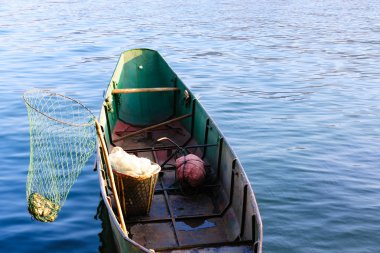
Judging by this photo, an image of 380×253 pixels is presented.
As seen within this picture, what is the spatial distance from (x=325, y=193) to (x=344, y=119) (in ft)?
20.6

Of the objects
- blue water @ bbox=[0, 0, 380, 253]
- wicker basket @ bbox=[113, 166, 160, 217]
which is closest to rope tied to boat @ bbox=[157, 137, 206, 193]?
wicker basket @ bbox=[113, 166, 160, 217]

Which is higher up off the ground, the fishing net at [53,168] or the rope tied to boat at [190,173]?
the rope tied to boat at [190,173]

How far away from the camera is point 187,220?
9.53m

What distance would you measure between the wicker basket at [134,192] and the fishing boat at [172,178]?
13 cm

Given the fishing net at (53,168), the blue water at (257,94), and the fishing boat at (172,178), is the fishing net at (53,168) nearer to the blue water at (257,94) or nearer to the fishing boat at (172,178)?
the blue water at (257,94)

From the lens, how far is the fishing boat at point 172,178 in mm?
8234

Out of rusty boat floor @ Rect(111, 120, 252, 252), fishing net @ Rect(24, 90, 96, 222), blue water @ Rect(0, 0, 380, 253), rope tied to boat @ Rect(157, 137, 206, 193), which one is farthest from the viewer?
blue water @ Rect(0, 0, 380, 253)

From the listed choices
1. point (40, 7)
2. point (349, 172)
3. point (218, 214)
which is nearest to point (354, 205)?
point (349, 172)

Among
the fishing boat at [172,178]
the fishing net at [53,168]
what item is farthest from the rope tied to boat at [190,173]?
the fishing net at [53,168]

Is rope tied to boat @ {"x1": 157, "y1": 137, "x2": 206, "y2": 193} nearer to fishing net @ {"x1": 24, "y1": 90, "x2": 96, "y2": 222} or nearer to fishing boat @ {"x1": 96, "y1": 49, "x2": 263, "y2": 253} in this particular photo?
fishing boat @ {"x1": 96, "y1": 49, "x2": 263, "y2": 253}

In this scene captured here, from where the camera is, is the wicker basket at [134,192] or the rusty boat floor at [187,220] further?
the wicker basket at [134,192]

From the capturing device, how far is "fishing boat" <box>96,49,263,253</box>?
8234mm

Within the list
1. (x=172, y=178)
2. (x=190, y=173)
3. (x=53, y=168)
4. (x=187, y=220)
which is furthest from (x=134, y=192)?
(x=53, y=168)

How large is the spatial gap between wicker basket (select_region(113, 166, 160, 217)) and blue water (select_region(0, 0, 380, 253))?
1.20m
